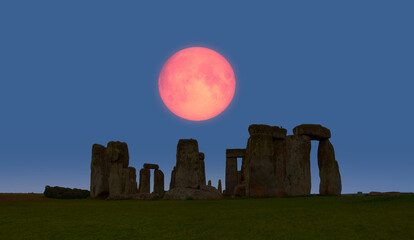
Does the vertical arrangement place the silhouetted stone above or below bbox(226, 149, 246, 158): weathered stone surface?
below

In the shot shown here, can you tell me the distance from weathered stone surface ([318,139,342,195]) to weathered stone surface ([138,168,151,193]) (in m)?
13.7

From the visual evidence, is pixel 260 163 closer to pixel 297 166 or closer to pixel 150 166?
pixel 297 166

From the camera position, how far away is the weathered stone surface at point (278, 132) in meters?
18.3

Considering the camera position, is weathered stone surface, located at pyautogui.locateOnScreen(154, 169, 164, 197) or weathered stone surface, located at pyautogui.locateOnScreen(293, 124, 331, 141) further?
weathered stone surface, located at pyautogui.locateOnScreen(154, 169, 164, 197)

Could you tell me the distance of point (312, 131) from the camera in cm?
1941

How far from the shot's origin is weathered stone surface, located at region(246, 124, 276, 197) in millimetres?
17391

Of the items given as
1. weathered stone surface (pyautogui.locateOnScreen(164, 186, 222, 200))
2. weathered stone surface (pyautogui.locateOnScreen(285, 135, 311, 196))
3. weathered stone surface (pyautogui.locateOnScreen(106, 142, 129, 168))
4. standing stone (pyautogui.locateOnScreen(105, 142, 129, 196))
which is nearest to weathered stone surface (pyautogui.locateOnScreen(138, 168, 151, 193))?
standing stone (pyautogui.locateOnScreen(105, 142, 129, 196))

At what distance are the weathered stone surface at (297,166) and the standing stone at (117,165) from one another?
28.1 feet

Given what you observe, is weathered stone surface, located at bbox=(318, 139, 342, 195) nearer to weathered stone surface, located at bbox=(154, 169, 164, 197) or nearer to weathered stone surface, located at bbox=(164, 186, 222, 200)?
weathered stone surface, located at bbox=(164, 186, 222, 200)

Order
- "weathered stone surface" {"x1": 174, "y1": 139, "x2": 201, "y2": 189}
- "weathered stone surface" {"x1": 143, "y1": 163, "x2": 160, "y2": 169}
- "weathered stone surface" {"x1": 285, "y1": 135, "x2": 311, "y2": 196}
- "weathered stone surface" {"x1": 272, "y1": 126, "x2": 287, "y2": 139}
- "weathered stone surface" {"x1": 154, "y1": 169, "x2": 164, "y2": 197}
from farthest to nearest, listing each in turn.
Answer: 1. "weathered stone surface" {"x1": 143, "y1": 163, "x2": 160, "y2": 169}
2. "weathered stone surface" {"x1": 154, "y1": 169, "x2": 164, "y2": 197}
3. "weathered stone surface" {"x1": 174, "y1": 139, "x2": 201, "y2": 189}
4. "weathered stone surface" {"x1": 285, "y1": 135, "x2": 311, "y2": 196}
5. "weathered stone surface" {"x1": 272, "y1": 126, "x2": 287, "y2": 139}

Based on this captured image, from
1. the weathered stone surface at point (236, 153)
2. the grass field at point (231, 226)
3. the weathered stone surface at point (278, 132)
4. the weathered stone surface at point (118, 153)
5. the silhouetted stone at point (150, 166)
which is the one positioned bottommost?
the grass field at point (231, 226)

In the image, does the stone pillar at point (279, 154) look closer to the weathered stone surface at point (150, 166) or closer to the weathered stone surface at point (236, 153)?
the weathered stone surface at point (236, 153)

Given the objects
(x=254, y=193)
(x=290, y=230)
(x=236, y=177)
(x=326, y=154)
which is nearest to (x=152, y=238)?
(x=290, y=230)

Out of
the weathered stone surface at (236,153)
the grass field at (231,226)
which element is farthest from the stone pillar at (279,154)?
the grass field at (231,226)
